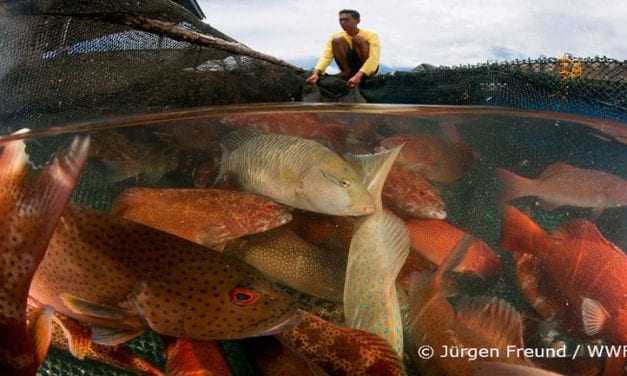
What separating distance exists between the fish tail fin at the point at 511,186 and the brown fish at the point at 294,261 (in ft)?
1.34

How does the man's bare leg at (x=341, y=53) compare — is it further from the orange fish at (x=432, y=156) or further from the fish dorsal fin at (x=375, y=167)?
the fish dorsal fin at (x=375, y=167)

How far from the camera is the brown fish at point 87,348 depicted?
2.64 feet

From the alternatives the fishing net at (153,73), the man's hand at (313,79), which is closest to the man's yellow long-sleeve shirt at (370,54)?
the man's hand at (313,79)

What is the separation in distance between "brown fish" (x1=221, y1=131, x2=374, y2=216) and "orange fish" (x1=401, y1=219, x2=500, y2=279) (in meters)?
0.10

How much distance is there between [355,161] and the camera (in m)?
0.98

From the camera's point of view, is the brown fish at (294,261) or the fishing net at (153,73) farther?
the fishing net at (153,73)

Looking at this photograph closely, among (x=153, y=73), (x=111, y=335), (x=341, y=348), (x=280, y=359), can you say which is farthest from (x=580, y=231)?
(x=153, y=73)

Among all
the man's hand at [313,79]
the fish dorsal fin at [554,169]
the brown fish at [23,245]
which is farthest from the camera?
the man's hand at [313,79]

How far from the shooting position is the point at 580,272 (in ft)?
3.18

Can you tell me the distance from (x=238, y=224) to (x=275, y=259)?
0.30 ft

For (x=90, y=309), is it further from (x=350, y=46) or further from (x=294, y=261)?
(x=350, y=46)

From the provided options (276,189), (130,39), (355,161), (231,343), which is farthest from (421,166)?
(130,39)

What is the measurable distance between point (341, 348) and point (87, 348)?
421 mm

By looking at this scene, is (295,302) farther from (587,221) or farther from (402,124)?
(587,221)
